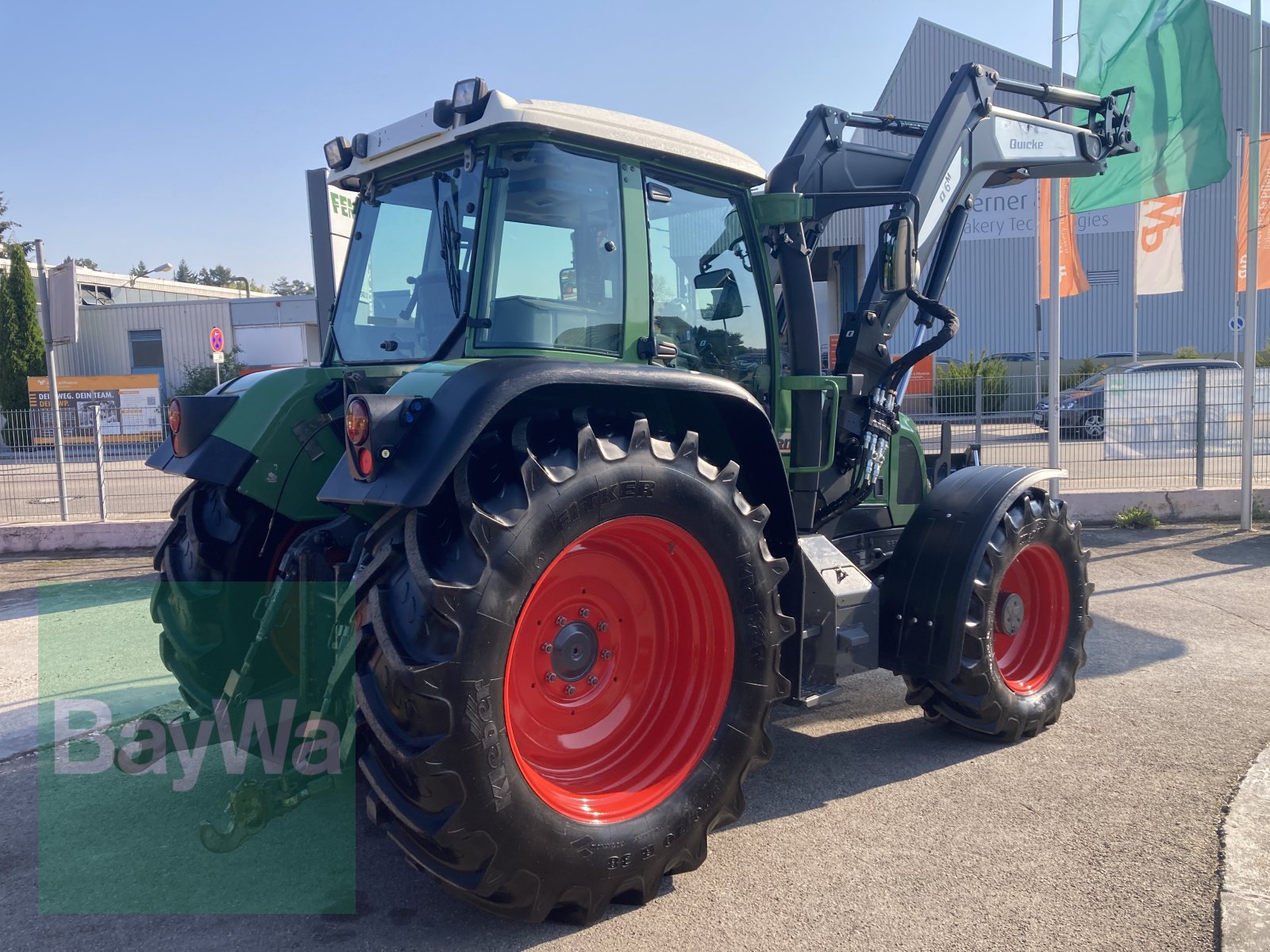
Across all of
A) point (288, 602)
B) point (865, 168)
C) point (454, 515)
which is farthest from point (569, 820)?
point (865, 168)

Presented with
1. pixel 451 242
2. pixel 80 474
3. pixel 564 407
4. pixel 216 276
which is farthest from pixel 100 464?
pixel 216 276

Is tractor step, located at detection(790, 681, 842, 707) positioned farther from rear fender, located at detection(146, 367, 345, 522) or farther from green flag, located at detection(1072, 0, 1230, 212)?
green flag, located at detection(1072, 0, 1230, 212)

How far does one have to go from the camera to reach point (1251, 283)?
31.6 feet

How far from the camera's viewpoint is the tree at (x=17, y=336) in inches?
1156

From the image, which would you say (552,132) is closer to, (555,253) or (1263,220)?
(555,253)

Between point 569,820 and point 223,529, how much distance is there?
211 centimetres

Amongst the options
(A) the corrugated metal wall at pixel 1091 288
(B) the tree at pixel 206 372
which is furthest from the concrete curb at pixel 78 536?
(A) the corrugated metal wall at pixel 1091 288

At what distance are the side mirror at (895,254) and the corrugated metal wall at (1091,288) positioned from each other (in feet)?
87.3

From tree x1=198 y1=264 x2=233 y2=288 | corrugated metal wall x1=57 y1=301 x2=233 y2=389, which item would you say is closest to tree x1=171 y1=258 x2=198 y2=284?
tree x1=198 y1=264 x2=233 y2=288

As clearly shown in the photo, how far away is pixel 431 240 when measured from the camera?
3684 mm

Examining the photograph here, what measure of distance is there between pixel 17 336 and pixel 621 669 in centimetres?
3266

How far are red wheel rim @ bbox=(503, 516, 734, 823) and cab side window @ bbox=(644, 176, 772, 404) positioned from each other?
92 cm

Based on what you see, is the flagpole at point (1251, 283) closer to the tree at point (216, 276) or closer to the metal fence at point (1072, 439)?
the metal fence at point (1072, 439)

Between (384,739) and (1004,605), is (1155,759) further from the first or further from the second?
(384,739)
